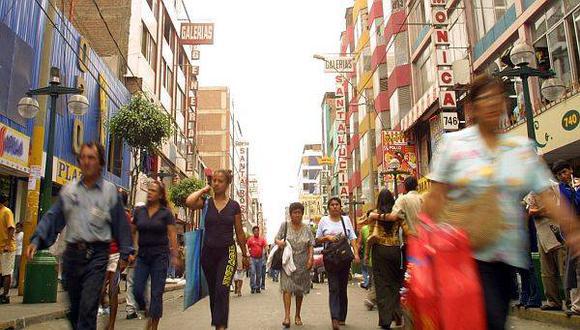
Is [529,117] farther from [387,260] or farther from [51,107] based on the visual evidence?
[51,107]

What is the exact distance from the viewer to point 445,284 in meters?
2.56

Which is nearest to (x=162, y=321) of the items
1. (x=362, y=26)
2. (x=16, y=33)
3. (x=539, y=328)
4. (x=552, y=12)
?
(x=539, y=328)

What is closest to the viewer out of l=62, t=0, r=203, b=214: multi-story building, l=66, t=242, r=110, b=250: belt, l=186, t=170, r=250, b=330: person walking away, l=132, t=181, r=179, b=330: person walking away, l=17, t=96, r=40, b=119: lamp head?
l=66, t=242, r=110, b=250: belt

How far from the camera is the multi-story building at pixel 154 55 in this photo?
2616cm

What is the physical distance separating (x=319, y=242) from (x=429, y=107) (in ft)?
53.9

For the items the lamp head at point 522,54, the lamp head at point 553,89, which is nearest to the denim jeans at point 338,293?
the lamp head at point 522,54

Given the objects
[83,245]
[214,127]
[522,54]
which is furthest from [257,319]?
[214,127]

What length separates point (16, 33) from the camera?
14.3m

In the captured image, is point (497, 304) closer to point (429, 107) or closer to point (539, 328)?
point (539, 328)

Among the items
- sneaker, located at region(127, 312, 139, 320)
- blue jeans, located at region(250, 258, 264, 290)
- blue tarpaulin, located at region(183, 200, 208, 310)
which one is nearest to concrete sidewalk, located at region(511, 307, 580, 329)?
blue tarpaulin, located at region(183, 200, 208, 310)

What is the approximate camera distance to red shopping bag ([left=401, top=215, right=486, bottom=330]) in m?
2.50

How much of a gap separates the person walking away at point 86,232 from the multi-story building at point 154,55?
12247 mm

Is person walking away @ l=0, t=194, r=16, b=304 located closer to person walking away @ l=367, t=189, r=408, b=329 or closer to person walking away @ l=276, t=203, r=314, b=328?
person walking away @ l=276, t=203, r=314, b=328

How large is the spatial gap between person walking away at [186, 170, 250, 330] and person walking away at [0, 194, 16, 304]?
5.58 meters
